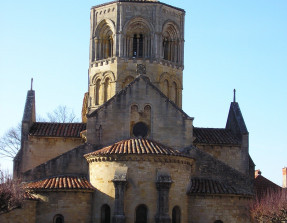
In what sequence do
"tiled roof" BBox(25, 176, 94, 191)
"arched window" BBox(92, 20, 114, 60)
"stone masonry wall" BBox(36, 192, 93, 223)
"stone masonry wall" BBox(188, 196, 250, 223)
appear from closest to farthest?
"stone masonry wall" BBox(36, 192, 93, 223) < "tiled roof" BBox(25, 176, 94, 191) < "stone masonry wall" BBox(188, 196, 250, 223) < "arched window" BBox(92, 20, 114, 60)

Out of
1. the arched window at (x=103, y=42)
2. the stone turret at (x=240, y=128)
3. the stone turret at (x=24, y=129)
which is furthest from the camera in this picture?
the arched window at (x=103, y=42)

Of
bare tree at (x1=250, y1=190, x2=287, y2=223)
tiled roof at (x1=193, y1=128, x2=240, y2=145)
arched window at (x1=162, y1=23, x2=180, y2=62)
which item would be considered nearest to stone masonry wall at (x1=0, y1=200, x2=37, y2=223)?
tiled roof at (x1=193, y1=128, x2=240, y2=145)

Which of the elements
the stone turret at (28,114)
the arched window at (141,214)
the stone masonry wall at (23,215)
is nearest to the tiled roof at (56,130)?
the stone turret at (28,114)

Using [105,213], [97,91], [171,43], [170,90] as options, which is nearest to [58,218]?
[105,213]

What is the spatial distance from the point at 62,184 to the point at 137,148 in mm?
A: 4997

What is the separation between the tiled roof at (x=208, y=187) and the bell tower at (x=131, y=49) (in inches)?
337

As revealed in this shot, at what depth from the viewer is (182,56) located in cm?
4984

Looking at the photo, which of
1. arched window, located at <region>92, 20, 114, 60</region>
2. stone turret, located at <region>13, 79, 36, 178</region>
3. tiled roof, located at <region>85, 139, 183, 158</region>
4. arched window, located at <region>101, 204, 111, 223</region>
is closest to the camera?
tiled roof, located at <region>85, 139, 183, 158</region>

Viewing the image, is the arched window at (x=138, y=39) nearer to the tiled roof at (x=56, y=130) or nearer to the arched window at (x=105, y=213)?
the tiled roof at (x=56, y=130)

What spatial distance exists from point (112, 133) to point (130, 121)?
4.44ft

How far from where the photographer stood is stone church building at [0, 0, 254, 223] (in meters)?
38.6

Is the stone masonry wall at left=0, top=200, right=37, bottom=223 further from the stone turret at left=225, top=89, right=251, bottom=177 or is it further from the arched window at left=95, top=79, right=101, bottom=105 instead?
the stone turret at left=225, top=89, right=251, bottom=177

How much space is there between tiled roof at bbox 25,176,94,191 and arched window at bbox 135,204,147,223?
128 inches

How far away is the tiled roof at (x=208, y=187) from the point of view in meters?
40.2
